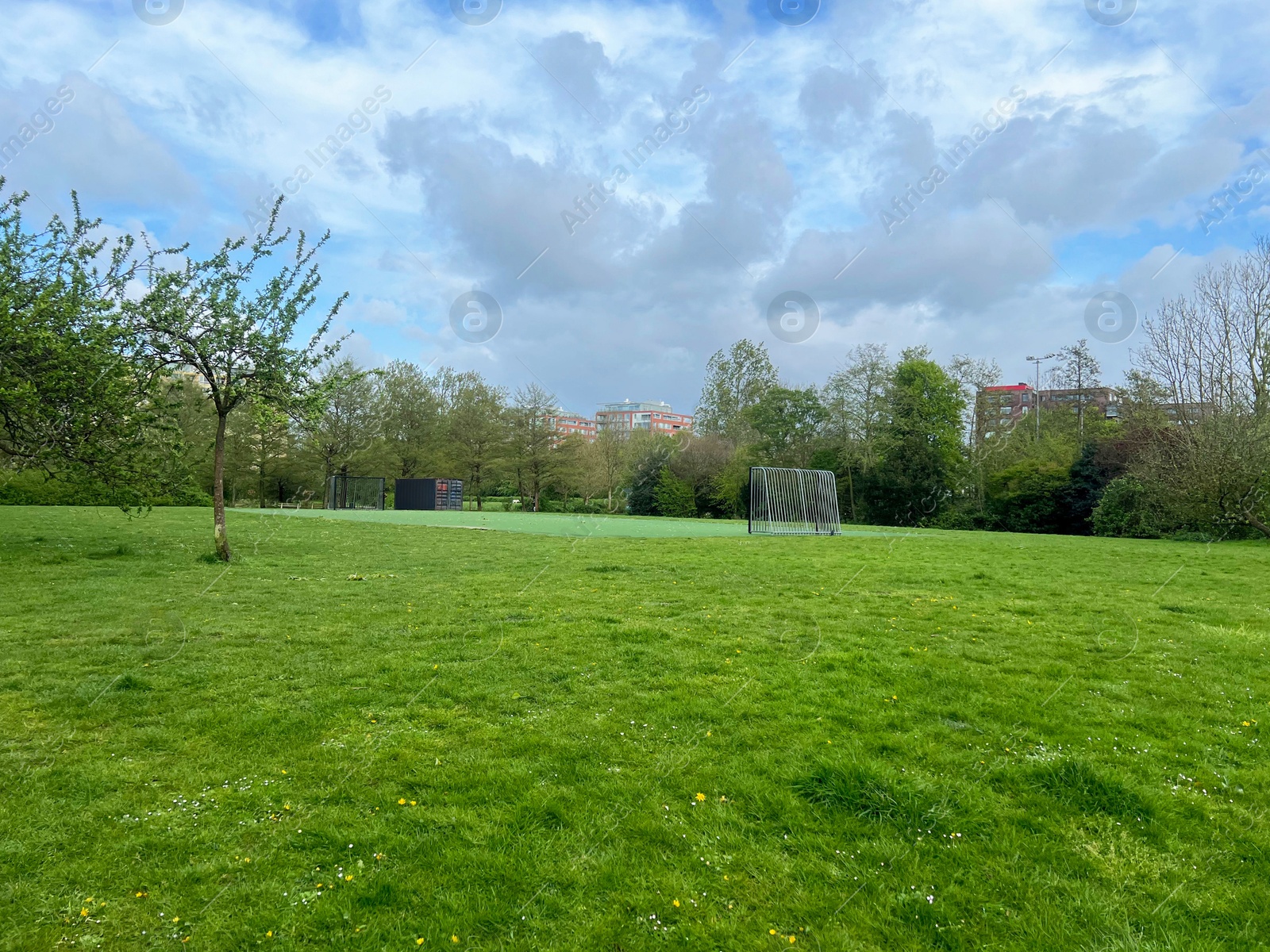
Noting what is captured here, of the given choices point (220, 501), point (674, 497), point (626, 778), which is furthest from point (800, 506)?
point (626, 778)

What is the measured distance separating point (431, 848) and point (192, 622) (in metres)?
6.03

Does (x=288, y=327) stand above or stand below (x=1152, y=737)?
above

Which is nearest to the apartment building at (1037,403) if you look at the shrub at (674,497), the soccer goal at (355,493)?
the shrub at (674,497)

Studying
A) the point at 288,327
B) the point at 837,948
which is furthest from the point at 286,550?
the point at 837,948

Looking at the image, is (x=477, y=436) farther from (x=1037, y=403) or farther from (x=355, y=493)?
(x=1037, y=403)

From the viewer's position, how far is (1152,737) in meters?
4.73

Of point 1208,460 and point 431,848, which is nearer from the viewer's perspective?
point 431,848

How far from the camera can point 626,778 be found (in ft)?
13.3

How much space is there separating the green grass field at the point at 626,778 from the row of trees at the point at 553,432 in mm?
4842

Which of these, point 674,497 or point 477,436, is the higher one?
point 477,436

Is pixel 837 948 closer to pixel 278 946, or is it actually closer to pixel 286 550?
pixel 278 946

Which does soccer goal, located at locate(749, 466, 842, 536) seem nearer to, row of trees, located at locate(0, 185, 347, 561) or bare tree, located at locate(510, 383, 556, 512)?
row of trees, located at locate(0, 185, 347, 561)

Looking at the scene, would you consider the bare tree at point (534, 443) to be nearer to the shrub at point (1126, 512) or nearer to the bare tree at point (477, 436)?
the bare tree at point (477, 436)

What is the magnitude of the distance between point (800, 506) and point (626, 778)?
2375 centimetres
